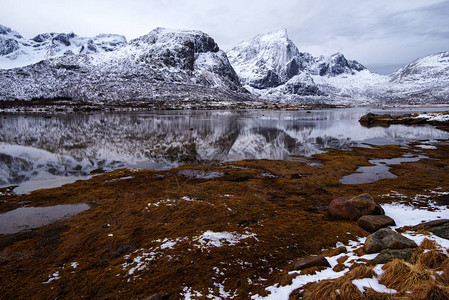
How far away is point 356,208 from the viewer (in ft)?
28.0

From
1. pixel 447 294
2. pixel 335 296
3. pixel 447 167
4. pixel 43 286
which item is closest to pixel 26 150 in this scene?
pixel 43 286

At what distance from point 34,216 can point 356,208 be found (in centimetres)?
1227

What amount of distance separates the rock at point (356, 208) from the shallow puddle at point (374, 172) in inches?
206

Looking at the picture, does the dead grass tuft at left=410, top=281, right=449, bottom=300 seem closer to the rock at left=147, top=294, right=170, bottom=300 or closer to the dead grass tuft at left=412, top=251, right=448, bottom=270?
the dead grass tuft at left=412, top=251, right=448, bottom=270

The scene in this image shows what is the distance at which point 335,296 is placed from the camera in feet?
12.2

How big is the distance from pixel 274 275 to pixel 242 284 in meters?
0.82

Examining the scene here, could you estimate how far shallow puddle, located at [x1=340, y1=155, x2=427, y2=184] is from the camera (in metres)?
14.0

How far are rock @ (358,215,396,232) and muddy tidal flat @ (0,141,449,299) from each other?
0.39 metres

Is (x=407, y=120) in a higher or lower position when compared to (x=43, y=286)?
higher

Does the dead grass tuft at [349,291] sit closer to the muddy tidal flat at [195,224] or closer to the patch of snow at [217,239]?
the muddy tidal flat at [195,224]

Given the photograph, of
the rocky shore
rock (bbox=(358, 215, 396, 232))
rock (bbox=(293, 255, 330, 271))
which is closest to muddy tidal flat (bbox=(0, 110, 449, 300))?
rock (bbox=(293, 255, 330, 271))

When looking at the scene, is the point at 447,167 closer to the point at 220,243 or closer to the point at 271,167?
the point at 271,167

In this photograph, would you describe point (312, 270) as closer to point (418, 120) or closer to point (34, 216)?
point (34, 216)

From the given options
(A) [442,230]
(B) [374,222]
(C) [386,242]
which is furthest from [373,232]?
(C) [386,242]
